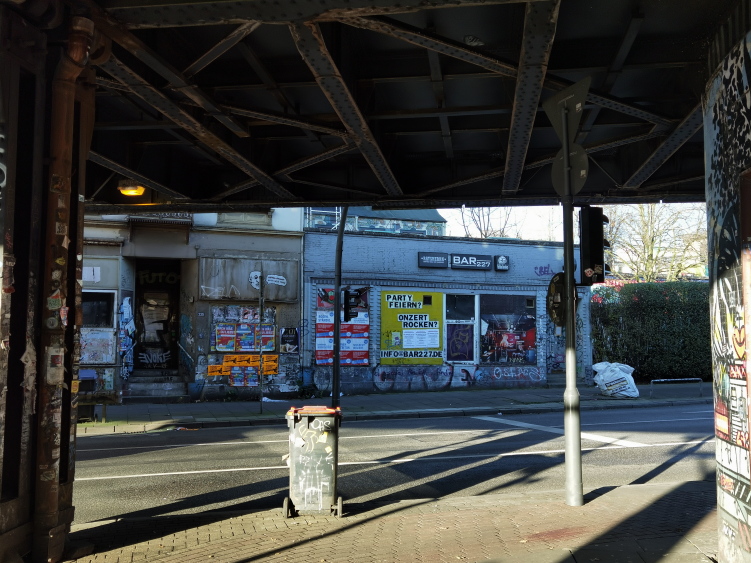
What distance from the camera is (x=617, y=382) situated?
2200cm

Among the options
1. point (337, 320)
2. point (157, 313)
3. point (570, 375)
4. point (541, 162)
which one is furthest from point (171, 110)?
point (157, 313)

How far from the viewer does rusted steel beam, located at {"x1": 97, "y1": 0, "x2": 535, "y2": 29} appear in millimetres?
5270

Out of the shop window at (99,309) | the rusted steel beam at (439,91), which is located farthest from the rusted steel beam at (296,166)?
the shop window at (99,309)

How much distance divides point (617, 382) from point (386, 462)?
45.3ft

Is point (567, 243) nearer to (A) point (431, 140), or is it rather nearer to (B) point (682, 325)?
(A) point (431, 140)

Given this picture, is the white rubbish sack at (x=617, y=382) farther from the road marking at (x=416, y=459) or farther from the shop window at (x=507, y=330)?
the road marking at (x=416, y=459)

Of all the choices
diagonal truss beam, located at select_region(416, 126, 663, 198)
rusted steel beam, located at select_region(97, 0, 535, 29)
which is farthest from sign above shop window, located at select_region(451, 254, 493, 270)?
rusted steel beam, located at select_region(97, 0, 535, 29)

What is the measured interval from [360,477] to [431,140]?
18.3ft

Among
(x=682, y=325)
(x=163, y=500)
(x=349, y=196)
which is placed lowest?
(x=163, y=500)

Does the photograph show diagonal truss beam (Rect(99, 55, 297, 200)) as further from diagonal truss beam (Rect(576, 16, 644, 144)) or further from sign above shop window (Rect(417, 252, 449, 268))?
sign above shop window (Rect(417, 252, 449, 268))

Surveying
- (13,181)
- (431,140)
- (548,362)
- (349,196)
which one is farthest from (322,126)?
(548,362)

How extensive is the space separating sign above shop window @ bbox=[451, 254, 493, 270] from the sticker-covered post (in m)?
17.4

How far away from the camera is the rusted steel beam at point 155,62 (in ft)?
18.0

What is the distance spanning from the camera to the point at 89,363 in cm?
2016
